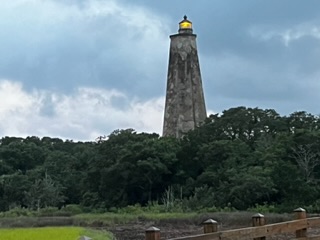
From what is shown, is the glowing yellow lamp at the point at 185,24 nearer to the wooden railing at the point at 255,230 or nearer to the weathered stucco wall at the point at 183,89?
the weathered stucco wall at the point at 183,89

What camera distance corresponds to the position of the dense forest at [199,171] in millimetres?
40000

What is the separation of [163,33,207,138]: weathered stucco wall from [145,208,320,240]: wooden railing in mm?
46764

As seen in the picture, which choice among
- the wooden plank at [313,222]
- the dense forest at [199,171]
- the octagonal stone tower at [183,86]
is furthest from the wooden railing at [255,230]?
the octagonal stone tower at [183,86]

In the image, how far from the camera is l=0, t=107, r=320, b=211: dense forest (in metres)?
40.0

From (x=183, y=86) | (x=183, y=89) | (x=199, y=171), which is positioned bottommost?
(x=199, y=171)

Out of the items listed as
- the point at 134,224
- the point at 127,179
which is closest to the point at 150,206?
the point at 127,179

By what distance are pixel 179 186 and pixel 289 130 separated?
8388 mm

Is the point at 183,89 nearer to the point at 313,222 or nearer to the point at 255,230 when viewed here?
the point at 313,222

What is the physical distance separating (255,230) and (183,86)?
161 feet

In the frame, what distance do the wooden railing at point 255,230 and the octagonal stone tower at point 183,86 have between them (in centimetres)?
4676

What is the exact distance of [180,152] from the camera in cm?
4844

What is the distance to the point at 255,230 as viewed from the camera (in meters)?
8.95

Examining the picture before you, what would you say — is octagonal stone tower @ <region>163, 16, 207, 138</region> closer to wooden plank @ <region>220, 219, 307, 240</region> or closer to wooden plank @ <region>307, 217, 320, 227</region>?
wooden plank @ <region>307, 217, 320, 227</region>

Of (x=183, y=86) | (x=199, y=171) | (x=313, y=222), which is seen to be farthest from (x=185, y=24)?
(x=313, y=222)
